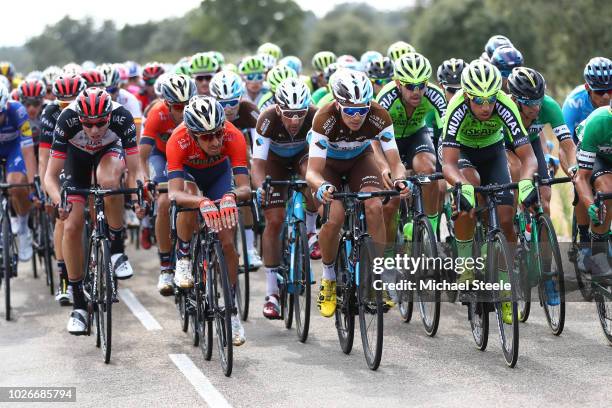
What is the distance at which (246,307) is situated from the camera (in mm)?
9820

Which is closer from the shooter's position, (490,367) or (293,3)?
(490,367)

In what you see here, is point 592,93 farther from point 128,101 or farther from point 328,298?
point 128,101

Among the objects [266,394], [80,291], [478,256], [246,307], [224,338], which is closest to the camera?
[266,394]

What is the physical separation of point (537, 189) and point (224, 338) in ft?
8.77

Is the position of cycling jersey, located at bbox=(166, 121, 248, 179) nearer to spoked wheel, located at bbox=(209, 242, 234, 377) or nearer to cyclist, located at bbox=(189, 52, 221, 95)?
spoked wheel, located at bbox=(209, 242, 234, 377)

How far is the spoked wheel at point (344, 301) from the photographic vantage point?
8.08 metres

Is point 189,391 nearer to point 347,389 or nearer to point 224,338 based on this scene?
point 224,338

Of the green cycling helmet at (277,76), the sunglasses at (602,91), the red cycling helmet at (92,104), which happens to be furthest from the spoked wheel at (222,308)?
the green cycling helmet at (277,76)

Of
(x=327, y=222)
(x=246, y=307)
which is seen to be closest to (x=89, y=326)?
(x=246, y=307)

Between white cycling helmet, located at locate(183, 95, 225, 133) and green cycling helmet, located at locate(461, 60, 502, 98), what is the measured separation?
2034 millimetres

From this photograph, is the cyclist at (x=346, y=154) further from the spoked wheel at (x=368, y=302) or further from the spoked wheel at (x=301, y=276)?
the spoked wheel at (x=368, y=302)

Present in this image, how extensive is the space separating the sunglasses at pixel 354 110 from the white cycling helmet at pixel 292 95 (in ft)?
2.99

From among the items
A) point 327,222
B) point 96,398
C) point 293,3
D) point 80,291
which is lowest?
point 96,398

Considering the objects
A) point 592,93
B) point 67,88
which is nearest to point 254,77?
point 67,88
